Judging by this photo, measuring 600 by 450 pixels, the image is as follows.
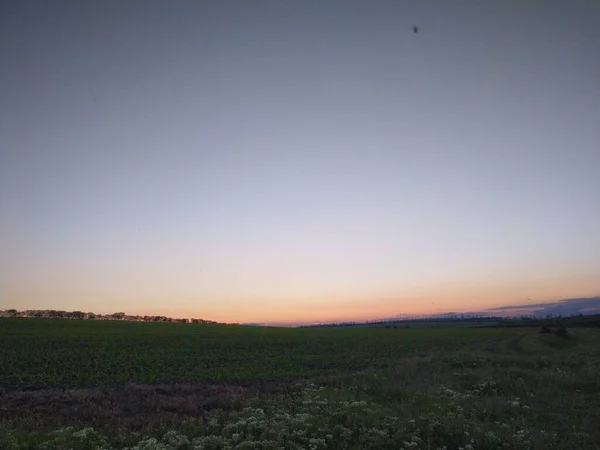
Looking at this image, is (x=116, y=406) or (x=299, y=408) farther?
(x=116, y=406)

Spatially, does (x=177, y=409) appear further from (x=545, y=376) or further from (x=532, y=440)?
(x=545, y=376)

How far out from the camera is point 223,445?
10.9m

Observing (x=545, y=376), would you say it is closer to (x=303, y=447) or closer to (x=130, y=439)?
(x=303, y=447)

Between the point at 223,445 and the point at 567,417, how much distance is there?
1080 cm

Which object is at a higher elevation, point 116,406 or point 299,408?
point 299,408

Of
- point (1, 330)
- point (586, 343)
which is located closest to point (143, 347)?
point (1, 330)

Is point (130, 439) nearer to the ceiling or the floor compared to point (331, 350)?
nearer to the ceiling

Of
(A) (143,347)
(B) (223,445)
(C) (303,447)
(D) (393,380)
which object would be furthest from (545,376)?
(A) (143,347)

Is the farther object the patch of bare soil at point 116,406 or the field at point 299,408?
the patch of bare soil at point 116,406

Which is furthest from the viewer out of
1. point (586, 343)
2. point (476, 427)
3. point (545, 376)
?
point (586, 343)

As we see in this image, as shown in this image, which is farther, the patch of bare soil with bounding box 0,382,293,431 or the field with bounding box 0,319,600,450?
the patch of bare soil with bounding box 0,382,293,431

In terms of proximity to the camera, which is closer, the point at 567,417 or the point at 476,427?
the point at 476,427

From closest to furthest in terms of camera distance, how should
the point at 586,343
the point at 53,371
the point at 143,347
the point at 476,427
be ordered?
the point at 476,427 < the point at 53,371 < the point at 143,347 < the point at 586,343

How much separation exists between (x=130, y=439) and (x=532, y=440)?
10.7 metres
